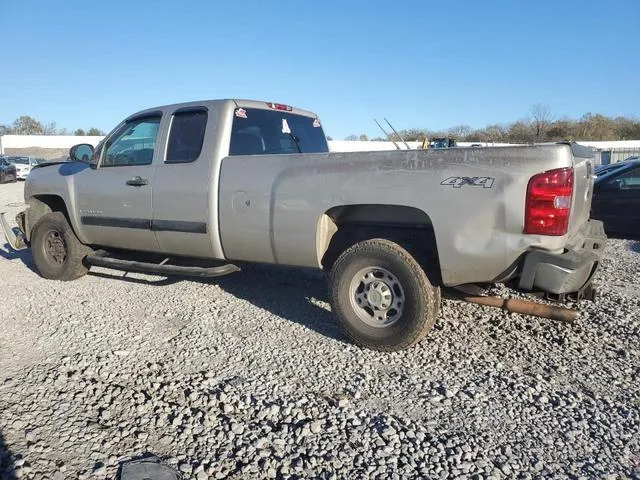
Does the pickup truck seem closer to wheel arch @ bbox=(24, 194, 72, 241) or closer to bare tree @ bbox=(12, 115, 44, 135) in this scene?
wheel arch @ bbox=(24, 194, 72, 241)

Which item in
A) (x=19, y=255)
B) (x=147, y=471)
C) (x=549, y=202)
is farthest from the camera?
(x=19, y=255)

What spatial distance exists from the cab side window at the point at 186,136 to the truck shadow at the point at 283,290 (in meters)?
1.45

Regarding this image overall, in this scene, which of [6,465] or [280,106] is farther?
[280,106]

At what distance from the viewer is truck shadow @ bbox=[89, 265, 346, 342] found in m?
4.98

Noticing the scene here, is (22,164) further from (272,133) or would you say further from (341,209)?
(341,209)

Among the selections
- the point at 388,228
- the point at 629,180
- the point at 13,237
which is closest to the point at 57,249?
the point at 13,237

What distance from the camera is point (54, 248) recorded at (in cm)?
652

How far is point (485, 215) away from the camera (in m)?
3.59

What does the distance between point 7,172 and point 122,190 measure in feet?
92.5

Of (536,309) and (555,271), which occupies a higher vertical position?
(555,271)

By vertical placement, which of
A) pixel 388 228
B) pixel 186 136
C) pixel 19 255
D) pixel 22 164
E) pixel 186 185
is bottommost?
pixel 19 255

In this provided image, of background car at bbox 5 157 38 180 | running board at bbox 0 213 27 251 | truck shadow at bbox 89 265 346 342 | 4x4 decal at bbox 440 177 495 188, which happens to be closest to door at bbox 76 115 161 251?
truck shadow at bbox 89 265 346 342

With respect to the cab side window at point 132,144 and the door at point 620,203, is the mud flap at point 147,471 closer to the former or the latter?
the cab side window at point 132,144

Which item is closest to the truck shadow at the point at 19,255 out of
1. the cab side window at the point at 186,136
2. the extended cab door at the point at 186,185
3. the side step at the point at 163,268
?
the side step at the point at 163,268
